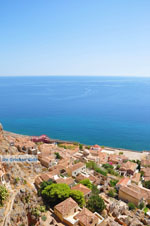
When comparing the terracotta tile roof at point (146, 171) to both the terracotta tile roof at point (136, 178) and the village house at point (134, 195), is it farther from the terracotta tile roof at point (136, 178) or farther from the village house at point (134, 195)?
the village house at point (134, 195)

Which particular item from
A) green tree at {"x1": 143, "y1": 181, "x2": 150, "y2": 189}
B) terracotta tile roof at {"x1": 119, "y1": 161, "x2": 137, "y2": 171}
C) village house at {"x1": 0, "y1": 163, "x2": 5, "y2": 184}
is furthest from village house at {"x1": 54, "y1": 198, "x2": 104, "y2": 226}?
terracotta tile roof at {"x1": 119, "y1": 161, "x2": 137, "y2": 171}

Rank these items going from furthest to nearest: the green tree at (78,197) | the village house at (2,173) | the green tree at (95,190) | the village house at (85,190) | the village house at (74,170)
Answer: the village house at (74,170), the green tree at (95,190), the village house at (85,190), the green tree at (78,197), the village house at (2,173)

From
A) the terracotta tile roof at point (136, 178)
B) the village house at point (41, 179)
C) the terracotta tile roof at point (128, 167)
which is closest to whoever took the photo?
the village house at point (41, 179)

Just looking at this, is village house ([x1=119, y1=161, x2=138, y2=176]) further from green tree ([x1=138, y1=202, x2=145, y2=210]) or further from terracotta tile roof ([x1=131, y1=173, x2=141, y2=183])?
green tree ([x1=138, y1=202, x2=145, y2=210])

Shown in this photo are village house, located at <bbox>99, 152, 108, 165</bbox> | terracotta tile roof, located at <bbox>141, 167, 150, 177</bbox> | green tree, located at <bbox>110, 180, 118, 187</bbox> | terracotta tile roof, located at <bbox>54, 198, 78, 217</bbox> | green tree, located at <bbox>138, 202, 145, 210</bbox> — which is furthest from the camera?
village house, located at <bbox>99, 152, 108, 165</bbox>

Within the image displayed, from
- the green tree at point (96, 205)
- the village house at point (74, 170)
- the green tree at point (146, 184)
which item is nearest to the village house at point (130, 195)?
the green tree at point (146, 184)

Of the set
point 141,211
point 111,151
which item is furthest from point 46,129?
point 141,211

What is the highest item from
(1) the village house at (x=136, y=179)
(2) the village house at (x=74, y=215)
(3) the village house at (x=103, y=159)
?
(2) the village house at (x=74, y=215)
